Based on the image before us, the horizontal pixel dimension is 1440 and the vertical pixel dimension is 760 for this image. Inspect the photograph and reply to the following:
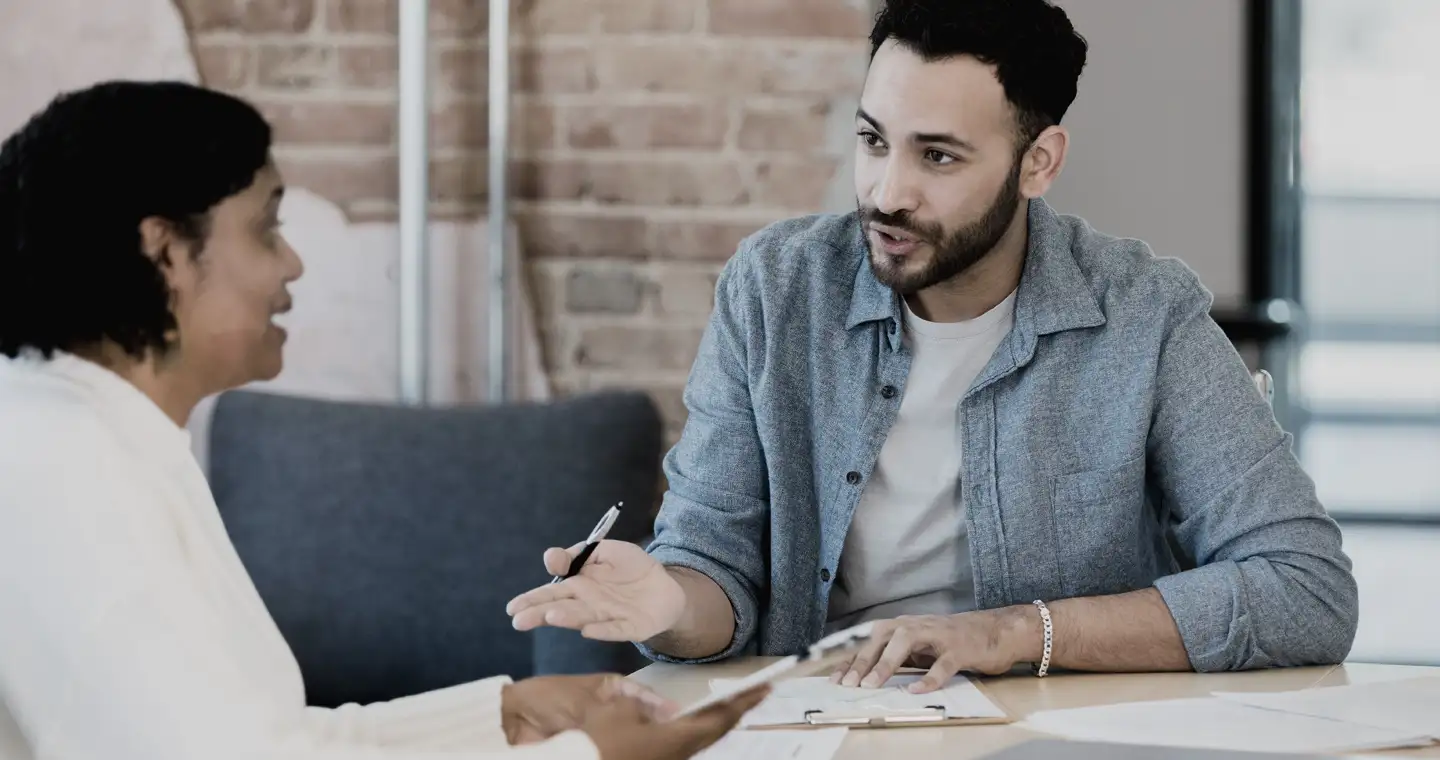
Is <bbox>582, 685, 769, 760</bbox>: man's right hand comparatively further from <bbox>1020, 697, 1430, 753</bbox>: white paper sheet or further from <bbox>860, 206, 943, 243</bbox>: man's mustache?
<bbox>860, 206, 943, 243</bbox>: man's mustache

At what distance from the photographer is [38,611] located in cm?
88

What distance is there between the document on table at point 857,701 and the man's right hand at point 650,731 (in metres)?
0.14

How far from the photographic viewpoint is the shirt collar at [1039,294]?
1692 mm

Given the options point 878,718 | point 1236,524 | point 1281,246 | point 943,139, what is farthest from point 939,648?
point 1281,246

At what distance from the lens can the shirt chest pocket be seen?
1.66 m

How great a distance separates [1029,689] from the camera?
1.41 metres

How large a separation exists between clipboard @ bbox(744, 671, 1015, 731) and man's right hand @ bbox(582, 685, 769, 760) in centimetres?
14

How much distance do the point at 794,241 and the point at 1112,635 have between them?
0.63 meters

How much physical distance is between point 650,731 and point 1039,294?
0.85 metres

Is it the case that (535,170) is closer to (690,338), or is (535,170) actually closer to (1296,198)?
(690,338)

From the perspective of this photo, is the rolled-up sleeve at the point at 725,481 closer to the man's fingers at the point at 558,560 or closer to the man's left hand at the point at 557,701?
the man's fingers at the point at 558,560

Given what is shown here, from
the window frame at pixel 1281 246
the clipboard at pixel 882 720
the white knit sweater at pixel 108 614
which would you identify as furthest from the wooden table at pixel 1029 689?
the window frame at pixel 1281 246

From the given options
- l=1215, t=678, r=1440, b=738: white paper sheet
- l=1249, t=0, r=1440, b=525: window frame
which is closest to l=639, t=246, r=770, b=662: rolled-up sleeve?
l=1215, t=678, r=1440, b=738: white paper sheet

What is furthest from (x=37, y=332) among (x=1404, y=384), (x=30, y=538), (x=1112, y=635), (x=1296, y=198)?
(x=1404, y=384)
